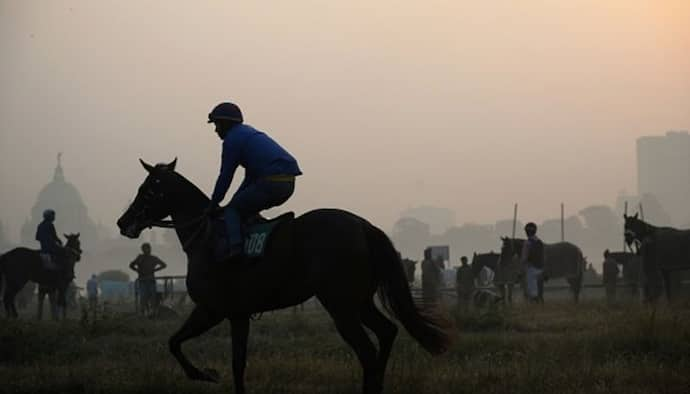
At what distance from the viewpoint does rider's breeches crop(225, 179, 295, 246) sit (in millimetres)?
9344

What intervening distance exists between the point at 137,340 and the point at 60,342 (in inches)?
49.1

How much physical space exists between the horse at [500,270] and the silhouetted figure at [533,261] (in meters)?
2.56

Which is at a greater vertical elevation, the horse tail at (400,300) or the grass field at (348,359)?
the horse tail at (400,300)

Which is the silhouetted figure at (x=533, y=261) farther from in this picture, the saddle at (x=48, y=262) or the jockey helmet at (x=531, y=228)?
the saddle at (x=48, y=262)

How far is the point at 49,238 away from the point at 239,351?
16061 millimetres

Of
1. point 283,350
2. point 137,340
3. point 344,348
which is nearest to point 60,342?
point 137,340

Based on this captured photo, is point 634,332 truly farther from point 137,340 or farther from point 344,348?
point 137,340

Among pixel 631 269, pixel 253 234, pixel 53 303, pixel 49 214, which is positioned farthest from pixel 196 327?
pixel 631 269

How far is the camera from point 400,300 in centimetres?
954

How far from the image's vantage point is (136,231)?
1020cm

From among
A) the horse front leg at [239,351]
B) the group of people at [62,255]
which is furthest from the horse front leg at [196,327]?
the group of people at [62,255]

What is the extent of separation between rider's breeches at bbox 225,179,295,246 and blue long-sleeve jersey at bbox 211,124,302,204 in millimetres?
112

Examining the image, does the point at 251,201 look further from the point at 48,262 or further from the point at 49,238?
the point at 48,262

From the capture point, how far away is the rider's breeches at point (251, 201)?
9344 millimetres
